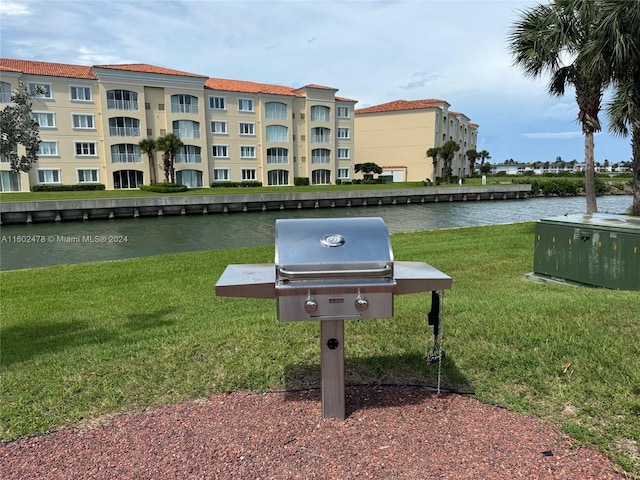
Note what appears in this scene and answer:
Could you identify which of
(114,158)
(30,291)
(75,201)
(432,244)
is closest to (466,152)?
(114,158)

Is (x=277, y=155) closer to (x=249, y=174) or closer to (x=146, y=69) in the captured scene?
(x=249, y=174)

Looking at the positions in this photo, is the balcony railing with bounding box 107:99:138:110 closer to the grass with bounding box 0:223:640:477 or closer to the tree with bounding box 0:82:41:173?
the grass with bounding box 0:223:640:477

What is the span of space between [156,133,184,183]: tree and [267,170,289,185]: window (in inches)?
479

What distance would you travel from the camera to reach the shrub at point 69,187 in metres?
43.5

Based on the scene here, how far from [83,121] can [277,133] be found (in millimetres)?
21625

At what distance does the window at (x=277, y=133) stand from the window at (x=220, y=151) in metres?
5.62

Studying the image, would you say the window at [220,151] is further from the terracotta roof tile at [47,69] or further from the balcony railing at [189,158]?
the terracotta roof tile at [47,69]

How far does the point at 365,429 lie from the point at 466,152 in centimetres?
9938

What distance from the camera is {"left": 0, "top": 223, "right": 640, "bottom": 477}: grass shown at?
3656 millimetres

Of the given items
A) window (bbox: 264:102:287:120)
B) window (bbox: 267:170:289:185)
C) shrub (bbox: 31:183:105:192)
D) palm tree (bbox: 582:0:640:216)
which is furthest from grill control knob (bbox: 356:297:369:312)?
window (bbox: 264:102:287:120)

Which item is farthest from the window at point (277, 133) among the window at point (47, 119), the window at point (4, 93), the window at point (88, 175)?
the window at point (4, 93)

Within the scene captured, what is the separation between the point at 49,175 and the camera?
150 feet

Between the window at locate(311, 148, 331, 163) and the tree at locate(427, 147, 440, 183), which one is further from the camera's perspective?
the tree at locate(427, 147, 440, 183)

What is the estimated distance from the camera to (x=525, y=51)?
49.3ft
